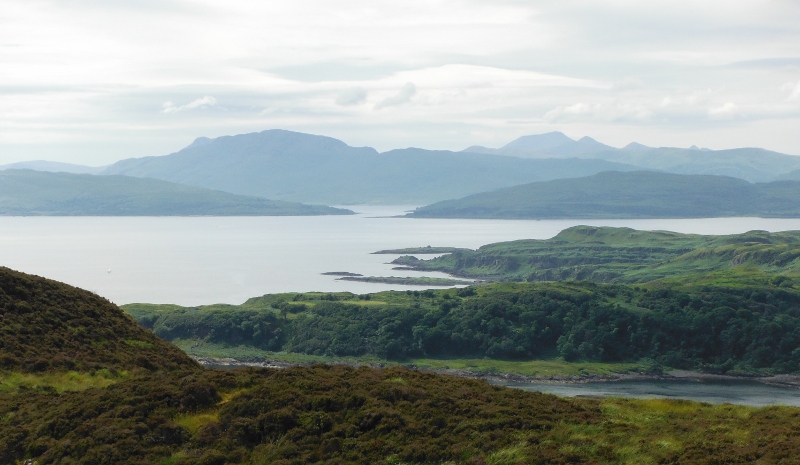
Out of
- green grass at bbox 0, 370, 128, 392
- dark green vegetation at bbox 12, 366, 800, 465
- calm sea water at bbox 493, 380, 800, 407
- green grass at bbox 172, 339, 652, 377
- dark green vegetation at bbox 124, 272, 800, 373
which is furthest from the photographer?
dark green vegetation at bbox 124, 272, 800, 373

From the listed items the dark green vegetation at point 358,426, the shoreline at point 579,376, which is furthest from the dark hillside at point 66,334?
the shoreline at point 579,376

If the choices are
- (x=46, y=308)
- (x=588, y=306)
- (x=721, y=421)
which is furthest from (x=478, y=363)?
(x=721, y=421)

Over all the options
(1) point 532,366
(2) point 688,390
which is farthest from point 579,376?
(2) point 688,390

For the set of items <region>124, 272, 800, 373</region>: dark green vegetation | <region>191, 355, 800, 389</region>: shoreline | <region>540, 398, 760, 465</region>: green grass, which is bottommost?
<region>191, 355, 800, 389</region>: shoreline

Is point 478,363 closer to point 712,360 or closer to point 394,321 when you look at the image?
point 394,321

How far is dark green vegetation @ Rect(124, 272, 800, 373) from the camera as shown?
404ft

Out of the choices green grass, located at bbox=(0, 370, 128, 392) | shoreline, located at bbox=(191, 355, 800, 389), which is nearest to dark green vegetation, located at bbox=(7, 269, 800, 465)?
green grass, located at bbox=(0, 370, 128, 392)

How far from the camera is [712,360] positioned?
122 m

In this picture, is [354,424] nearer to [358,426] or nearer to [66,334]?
[358,426]

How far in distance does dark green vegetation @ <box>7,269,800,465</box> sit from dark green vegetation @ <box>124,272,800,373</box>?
90.3m

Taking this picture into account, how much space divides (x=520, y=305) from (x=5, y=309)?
99.6m

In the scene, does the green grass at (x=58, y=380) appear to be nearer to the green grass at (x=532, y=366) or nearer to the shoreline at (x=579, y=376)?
the shoreline at (x=579, y=376)

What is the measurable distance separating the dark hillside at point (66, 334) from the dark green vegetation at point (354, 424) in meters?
2.82

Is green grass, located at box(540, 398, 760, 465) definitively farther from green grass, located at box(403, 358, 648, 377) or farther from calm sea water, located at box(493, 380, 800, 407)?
green grass, located at box(403, 358, 648, 377)
